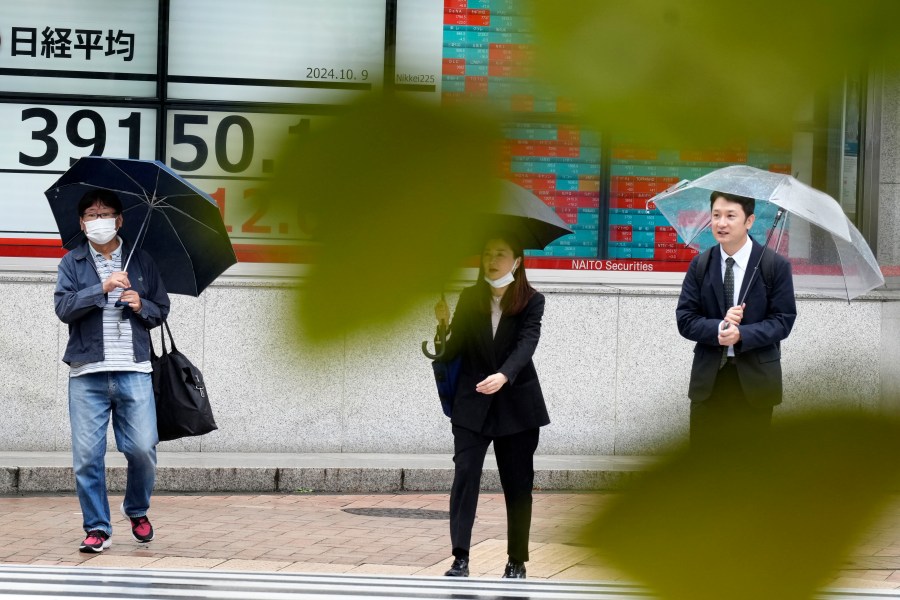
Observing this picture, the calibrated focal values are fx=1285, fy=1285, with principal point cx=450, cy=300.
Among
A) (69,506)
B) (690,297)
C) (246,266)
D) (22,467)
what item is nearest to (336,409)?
(246,266)

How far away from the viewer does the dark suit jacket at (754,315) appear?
22.4 inches

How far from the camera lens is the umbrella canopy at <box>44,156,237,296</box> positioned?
1.62ft

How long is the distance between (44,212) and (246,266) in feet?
0.85

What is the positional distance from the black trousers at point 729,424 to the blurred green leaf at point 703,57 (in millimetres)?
114

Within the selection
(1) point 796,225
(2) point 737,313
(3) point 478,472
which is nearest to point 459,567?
(3) point 478,472

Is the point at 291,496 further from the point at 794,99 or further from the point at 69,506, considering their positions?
the point at 794,99

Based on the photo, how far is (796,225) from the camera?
54 cm

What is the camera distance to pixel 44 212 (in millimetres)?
648

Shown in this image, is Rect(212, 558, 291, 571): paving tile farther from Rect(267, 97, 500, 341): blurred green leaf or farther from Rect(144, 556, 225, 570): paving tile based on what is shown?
Rect(267, 97, 500, 341): blurred green leaf

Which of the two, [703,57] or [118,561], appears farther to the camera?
[118,561]

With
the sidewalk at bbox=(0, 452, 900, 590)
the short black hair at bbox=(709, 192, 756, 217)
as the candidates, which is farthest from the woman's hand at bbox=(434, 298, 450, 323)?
the sidewalk at bbox=(0, 452, 900, 590)

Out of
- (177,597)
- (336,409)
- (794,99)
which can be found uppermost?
(794,99)

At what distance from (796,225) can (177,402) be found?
4482 mm

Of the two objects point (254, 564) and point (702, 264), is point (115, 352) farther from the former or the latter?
point (702, 264)
